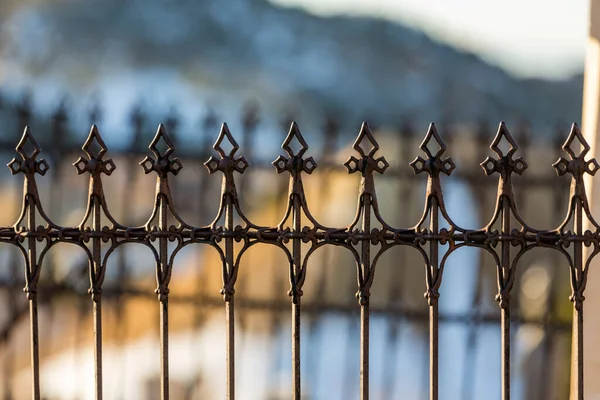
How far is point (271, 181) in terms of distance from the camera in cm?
760

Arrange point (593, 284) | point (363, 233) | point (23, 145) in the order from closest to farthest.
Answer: point (363, 233) < point (23, 145) < point (593, 284)

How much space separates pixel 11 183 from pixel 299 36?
355cm

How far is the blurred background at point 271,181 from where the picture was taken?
621cm

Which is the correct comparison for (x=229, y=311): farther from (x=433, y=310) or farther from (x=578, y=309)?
(x=578, y=309)

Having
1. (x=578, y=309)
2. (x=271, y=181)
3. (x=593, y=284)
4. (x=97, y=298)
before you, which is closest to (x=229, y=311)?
(x=97, y=298)

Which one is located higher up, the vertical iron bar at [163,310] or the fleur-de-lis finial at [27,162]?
the fleur-de-lis finial at [27,162]

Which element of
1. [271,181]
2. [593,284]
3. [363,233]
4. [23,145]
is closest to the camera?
[363,233]

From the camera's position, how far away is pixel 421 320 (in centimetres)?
627

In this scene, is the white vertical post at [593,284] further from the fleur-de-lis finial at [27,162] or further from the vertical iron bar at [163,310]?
the fleur-de-lis finial at [27,162]

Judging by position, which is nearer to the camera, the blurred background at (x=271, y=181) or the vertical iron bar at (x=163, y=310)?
the vertical iron bar at (x=163, y=310)

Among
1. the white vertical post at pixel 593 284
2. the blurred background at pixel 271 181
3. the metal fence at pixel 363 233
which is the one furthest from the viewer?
the blurred background at pixel 271 181

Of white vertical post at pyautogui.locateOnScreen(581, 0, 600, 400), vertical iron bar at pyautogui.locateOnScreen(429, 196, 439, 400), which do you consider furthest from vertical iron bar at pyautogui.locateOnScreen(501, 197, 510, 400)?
white vertical post at pyautogui.locateOnScreen(581, 0, 600, 400)

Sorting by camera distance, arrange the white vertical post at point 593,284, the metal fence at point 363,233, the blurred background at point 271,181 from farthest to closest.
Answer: the blurred background at point 271,181 < the white vertical post at point 593,284 < the metal fence at point 363,233

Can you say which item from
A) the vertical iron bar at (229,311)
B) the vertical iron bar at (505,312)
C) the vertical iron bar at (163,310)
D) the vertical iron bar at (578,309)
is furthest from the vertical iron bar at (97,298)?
the vertical iron bar at (578,309)
